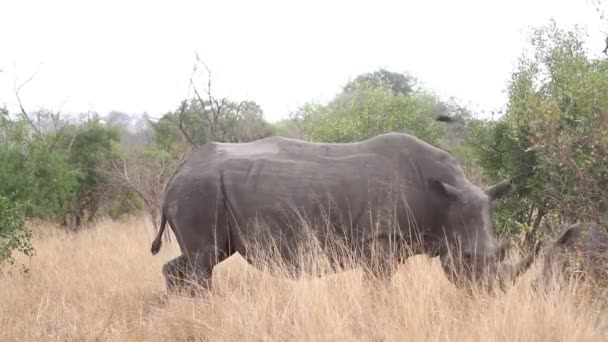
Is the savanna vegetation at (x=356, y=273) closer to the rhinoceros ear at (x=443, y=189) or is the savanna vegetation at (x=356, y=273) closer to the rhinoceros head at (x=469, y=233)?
the rhinoceros head at (x=469, y=233)

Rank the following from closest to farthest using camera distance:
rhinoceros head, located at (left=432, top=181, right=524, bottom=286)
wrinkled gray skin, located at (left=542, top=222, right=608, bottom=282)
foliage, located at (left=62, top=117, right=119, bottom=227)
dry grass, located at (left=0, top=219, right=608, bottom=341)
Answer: dry grass, located at (left=0, top=219, right=608, bottom=341), wrinkled gray skin, located at (left=542, top=222, right=608, bottom=282), rhinoceros head, located at (left=432, top=181, right=524, bottom=286), foliage, located at (left=62, top=117, right=119, bottom=227)

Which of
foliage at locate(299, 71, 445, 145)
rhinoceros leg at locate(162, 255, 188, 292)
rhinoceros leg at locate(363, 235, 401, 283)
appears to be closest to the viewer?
rhinoceros leg at locate(363, 235, 401, 283)

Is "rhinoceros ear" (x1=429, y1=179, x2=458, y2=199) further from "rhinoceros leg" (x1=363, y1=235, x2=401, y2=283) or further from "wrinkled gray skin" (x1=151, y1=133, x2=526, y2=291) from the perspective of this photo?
"rhinoceros leg" (x1=363, y1=235, x2=401, y2=283)

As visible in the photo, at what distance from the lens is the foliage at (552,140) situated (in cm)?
516

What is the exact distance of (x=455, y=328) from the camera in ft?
12.1

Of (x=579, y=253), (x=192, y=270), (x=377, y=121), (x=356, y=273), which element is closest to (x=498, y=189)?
(x=579, y=253)

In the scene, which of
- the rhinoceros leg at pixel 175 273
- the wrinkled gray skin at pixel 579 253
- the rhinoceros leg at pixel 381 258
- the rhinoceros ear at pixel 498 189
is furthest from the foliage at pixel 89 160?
the wrinkled gray skin at pixel 579 253

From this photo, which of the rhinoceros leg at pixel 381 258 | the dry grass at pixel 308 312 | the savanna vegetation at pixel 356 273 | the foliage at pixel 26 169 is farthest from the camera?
the foliage at pixel 26 169

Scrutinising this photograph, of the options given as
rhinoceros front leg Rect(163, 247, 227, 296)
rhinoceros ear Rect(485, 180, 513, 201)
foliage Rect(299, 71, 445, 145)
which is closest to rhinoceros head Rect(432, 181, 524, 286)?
rhinoceros ear Rect(485, 180, 513, 201)

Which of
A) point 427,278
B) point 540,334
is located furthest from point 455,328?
point 427,278

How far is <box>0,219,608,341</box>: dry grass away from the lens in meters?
3.73

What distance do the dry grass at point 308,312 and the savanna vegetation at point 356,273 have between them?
0.05ft

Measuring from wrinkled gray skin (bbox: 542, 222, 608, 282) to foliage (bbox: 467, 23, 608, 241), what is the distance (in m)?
0.57

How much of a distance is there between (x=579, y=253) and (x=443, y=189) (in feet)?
4.03
